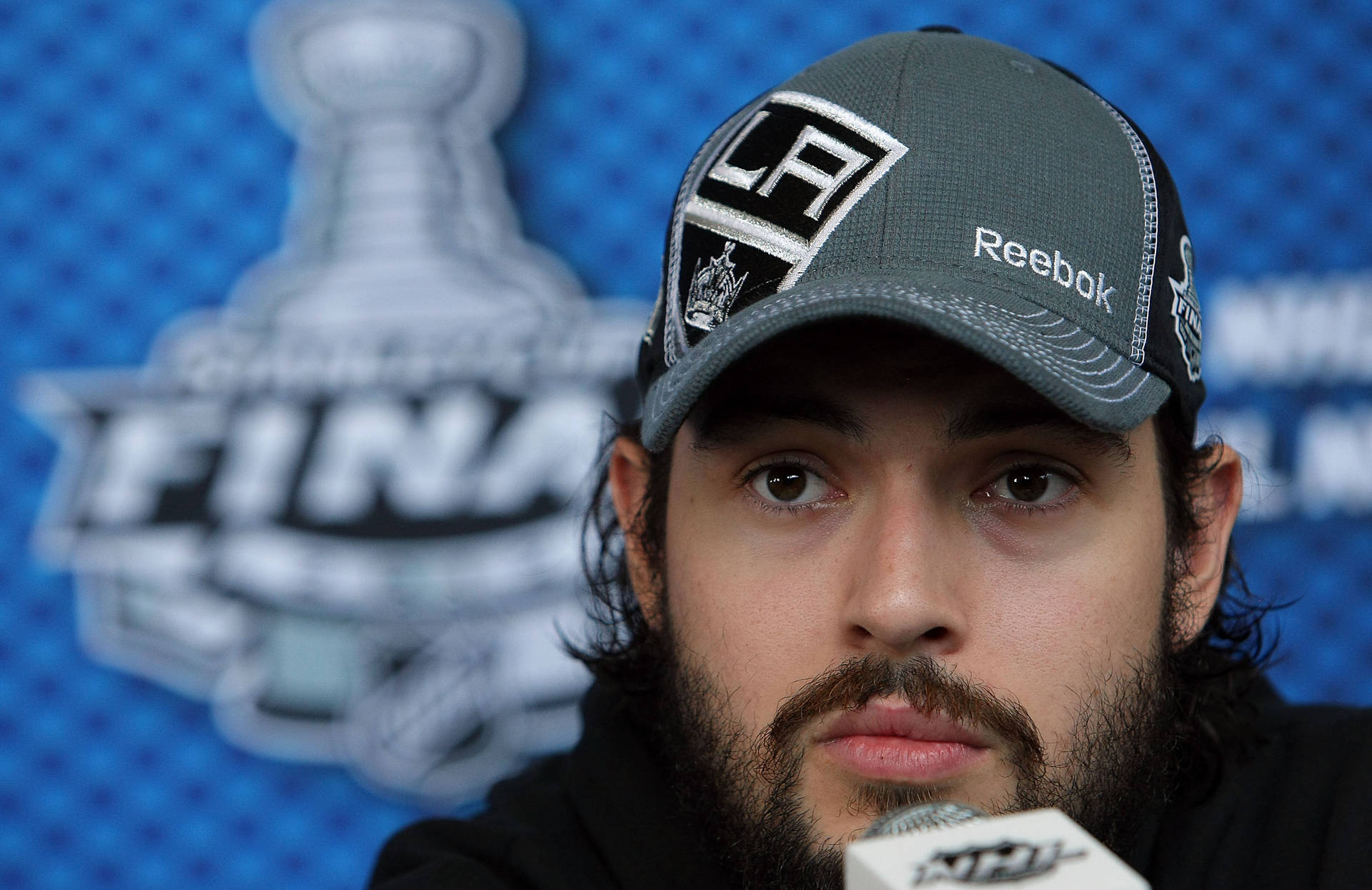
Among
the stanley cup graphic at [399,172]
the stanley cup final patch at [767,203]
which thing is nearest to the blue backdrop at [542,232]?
the stanley cup graphic at [399,172]

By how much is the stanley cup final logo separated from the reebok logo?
775 millimetres

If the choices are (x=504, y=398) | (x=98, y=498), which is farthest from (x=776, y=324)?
(x=98, y=498)

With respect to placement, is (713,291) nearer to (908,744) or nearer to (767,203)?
(767,203)

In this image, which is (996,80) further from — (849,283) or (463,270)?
(463,270)

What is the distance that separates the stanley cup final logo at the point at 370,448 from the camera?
1.45m

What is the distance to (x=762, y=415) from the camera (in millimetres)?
736

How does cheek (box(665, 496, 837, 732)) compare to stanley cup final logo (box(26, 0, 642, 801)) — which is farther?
stanley cup final logo (box(26, 0, 642, 801))

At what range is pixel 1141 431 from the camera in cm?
77

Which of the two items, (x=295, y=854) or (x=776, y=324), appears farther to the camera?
(x=295, y=854)

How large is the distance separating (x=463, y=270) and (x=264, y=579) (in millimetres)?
445

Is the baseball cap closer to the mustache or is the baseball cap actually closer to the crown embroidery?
the crown embroidery

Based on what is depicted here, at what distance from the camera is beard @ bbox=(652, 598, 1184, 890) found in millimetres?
677

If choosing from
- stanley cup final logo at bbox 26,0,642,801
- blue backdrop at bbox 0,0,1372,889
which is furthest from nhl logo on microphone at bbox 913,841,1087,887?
blue backdrop at bbox 0,0,1372,889

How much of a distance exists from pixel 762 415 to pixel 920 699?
19 cm
